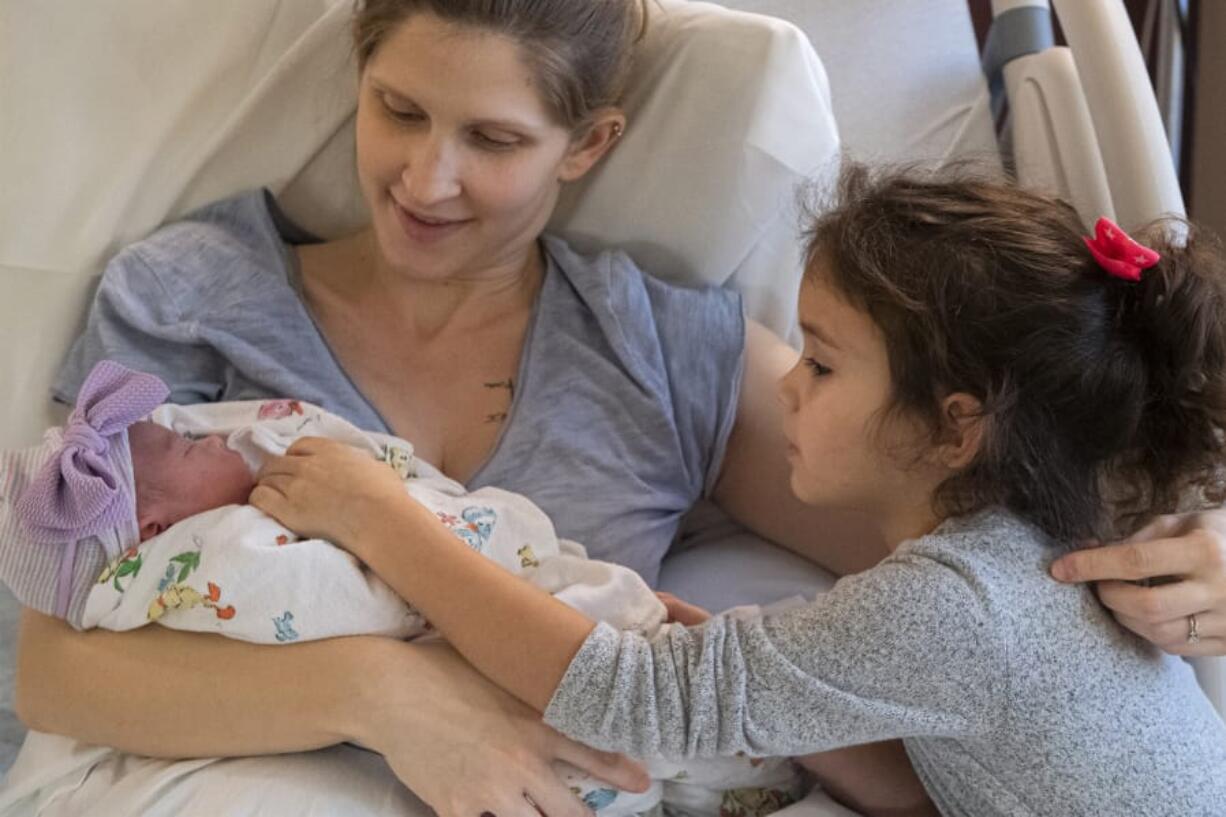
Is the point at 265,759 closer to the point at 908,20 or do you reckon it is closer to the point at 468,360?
the point at 468,360

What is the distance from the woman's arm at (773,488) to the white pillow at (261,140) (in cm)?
16

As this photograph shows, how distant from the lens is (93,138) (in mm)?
1587

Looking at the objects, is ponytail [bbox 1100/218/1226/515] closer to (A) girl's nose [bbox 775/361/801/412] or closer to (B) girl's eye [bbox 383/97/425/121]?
(A) girl's nose [bbox 775/361/801/412]

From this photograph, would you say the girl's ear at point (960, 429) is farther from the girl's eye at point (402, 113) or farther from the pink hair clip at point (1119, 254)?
the girl's eye at point (402, 113)

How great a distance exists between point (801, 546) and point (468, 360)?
472mm

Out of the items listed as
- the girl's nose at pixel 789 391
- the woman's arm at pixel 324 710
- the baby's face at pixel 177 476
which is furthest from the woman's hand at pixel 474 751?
the girl's nose at pixel 789 391

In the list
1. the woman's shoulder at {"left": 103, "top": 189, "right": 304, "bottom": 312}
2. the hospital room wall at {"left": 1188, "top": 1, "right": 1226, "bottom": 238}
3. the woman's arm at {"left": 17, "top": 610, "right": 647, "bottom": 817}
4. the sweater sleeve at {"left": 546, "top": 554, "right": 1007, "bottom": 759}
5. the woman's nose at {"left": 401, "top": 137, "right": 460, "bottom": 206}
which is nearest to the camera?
the sweater sleeve at {"left": 546, "top": 554, "right": 1007, "bottom": 759}

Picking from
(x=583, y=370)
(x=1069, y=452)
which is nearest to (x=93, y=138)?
(x=583, y=370)

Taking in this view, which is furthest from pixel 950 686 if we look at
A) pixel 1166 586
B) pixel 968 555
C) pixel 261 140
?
pixel 261 140

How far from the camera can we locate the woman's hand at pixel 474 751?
3.82 feet

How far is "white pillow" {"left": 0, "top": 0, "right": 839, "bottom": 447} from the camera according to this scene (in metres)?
1.55

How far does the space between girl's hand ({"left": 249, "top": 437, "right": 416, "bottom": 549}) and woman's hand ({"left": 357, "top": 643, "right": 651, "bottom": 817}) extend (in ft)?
0.50

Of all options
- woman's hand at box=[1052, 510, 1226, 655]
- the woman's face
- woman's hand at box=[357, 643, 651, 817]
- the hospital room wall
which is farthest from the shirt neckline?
the hospital room wall

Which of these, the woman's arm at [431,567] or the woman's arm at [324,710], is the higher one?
the woman's arm at [431,567]
